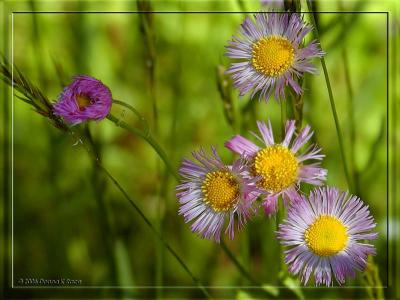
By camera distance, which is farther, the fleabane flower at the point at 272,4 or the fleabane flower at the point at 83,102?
the fleabane flower at the point at 272,4

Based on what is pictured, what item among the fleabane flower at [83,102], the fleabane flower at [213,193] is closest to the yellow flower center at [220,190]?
the fleabane flower at [213,193]

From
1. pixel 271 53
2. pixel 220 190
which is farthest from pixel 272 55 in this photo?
pixel 220 190

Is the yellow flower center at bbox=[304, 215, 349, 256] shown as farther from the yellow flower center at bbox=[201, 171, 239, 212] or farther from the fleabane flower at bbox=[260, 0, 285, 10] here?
the fleabane flower at bbox=[260, 0, 285, 10]

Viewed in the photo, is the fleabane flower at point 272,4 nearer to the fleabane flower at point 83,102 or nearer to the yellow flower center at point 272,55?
the yellow flower center at point 272,55

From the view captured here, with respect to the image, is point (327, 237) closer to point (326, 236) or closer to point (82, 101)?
point (326, 236)

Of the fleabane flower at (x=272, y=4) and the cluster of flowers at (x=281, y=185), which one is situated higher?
the fleabane flower at (x=272, y=4)

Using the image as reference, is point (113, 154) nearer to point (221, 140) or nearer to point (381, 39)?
point (221, 140)

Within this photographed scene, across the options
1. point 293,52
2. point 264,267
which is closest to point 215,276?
point 264,267
